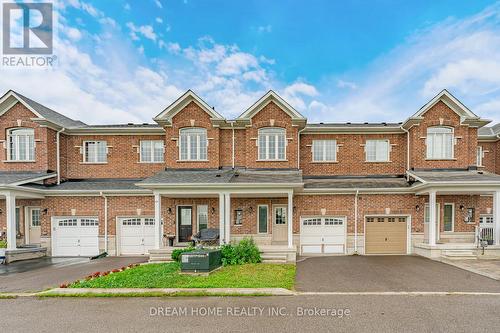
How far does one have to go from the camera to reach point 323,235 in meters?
15.1

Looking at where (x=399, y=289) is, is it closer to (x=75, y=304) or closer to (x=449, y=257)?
(x=449, y=257)

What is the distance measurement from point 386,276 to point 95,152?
1582cm

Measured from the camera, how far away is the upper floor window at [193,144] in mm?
15656

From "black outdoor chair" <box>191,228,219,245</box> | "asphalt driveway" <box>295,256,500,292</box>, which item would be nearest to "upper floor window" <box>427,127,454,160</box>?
"asphalt driveway" <box>295,256,500,292</box>

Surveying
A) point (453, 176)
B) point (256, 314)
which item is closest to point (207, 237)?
point (256, 314)

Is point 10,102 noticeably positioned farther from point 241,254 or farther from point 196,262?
point 241,254

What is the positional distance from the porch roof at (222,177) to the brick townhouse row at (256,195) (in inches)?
5.5

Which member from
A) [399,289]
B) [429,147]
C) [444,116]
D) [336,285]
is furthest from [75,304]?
[444,116]

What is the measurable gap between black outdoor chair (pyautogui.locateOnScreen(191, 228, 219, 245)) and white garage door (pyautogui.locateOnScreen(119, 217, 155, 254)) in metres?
3.14

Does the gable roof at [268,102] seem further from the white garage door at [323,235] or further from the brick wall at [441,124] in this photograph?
the brick wall at [441,124]

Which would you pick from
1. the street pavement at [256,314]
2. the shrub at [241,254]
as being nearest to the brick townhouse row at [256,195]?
the shrub at [241,254]

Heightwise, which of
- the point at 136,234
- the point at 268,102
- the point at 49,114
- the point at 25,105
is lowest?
the point at 136,234

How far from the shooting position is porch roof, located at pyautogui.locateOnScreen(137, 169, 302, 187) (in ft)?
43.3

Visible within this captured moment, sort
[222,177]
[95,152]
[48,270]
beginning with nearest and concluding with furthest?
1. [48,270]
2. [222,177]
3. [95,152]
